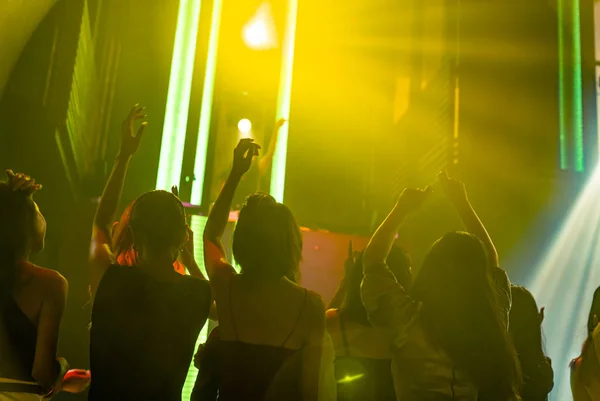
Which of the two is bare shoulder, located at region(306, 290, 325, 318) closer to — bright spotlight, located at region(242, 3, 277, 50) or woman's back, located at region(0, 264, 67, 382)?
woman's back, located at region(0, 264, 67, 382)

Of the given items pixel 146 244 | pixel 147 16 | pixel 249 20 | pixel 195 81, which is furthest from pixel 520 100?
pixel 146 244

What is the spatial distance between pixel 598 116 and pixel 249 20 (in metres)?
2.76

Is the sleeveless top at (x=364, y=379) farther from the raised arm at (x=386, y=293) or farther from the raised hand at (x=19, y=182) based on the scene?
the raised hand at (x=19, y=182)

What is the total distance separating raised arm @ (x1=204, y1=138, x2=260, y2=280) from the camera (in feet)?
5.80

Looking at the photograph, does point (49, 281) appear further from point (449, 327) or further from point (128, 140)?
point (449, 327)

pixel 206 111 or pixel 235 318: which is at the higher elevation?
pixel 206 111

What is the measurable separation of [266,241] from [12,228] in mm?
801

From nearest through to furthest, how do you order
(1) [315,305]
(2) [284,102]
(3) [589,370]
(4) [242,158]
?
1. (1) [315,305]
2. (4) [242,158]
3. (3) [589,370]
4. (2) [284,102]

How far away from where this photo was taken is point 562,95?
4293mm

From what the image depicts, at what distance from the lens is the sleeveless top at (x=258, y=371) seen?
1.59 m

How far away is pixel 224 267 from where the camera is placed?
1743 millimetres

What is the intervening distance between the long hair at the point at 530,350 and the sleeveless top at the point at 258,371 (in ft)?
3.22

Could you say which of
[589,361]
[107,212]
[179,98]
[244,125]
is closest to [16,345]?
[107,212]

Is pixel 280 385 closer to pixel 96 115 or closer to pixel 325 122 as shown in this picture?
pixel 96 115
